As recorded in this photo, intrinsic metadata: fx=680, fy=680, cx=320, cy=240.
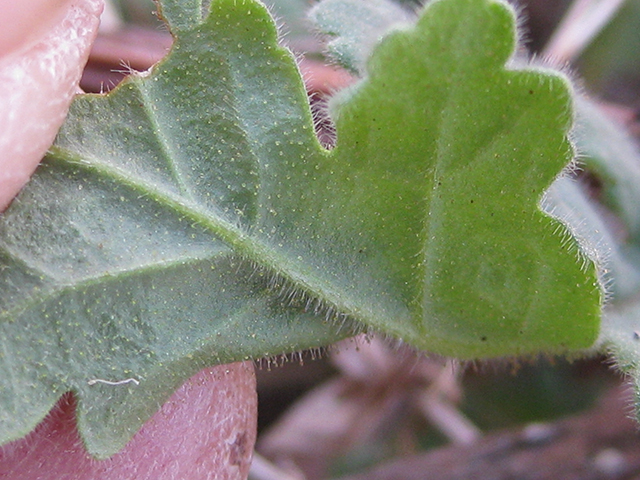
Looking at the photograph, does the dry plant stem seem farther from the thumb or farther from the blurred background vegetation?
the thumb

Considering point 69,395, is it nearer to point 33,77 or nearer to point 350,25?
point 33,77

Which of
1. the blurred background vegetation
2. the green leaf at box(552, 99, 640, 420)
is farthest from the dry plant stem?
the green leaf at box(552, 99, 640, 420)

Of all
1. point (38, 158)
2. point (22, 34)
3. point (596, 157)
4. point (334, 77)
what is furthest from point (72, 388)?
point (596, 157)

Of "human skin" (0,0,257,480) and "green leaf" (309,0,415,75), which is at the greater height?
"green leaf" (309,0,415,75)

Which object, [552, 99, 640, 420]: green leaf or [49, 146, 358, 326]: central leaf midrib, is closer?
[49, 146, 358, 326]: central leaf midrib

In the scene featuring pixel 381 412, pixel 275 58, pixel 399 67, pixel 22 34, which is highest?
pixel 399 67

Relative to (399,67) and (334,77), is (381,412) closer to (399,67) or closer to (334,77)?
(334,77)

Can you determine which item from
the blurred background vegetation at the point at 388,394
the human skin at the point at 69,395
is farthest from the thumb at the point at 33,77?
the blurred background vegetation at the point at 388,394
